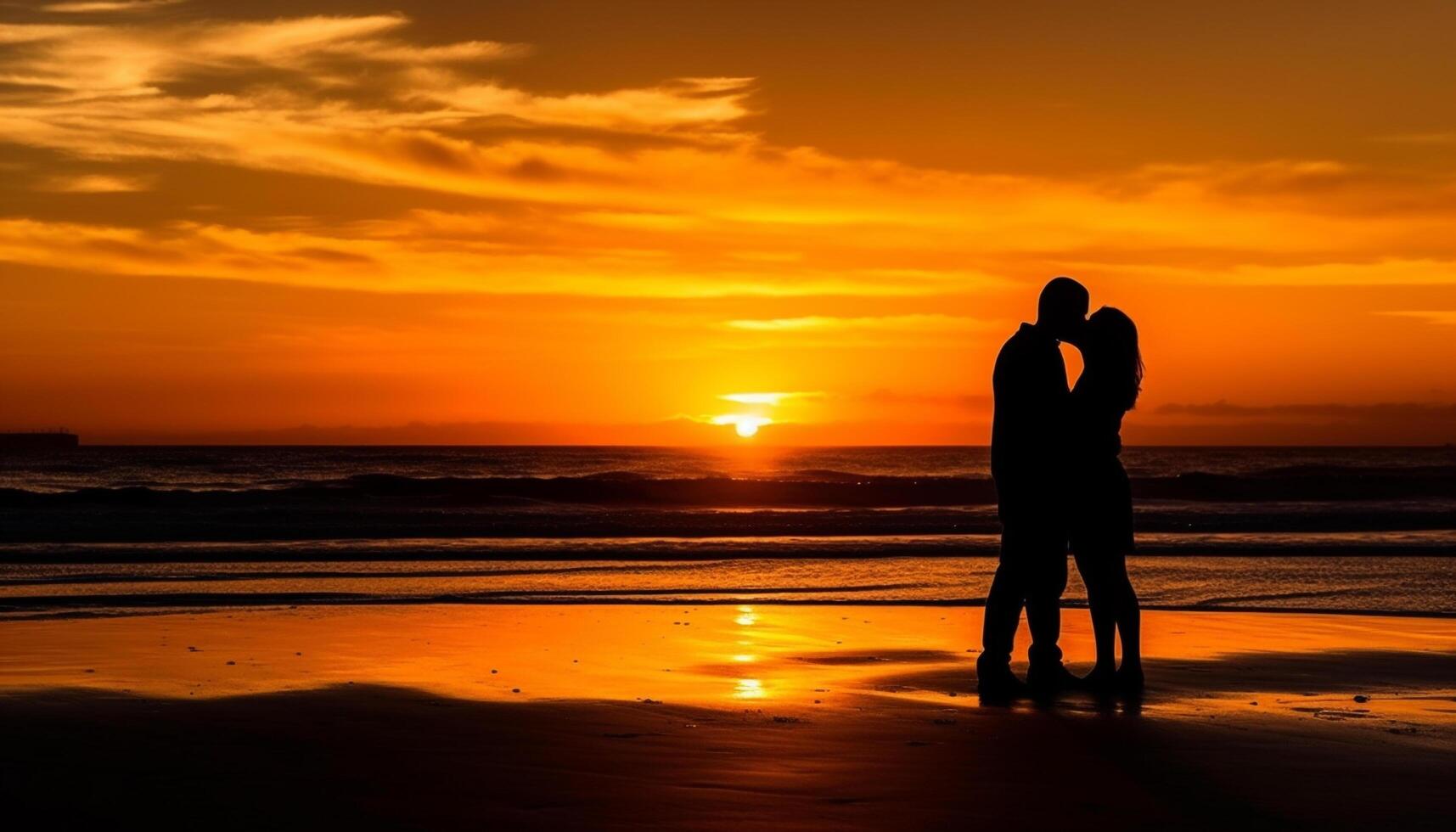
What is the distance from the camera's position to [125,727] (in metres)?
5.59

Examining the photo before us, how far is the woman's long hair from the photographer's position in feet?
22.1

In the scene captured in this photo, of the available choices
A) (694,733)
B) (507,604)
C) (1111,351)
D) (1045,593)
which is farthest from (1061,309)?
(507,604)

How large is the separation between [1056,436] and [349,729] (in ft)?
11.5

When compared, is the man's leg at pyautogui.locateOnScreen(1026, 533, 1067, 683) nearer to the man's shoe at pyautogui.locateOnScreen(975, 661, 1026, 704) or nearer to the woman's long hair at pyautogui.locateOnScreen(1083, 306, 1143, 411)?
the man's shoe at pyautogui.locateOnScreen(975, 661, 1026, 704)

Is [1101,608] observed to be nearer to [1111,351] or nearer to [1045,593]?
[1045,593]

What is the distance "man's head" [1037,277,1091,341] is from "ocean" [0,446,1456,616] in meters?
5.63

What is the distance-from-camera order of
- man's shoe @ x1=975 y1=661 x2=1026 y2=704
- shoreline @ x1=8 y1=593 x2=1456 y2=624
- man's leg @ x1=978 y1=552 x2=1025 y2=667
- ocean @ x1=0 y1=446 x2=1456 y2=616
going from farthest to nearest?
1. ocean @ x1=0 y1=446 x2=1456 y2=616
2. shoreline @ x1=8 y1=593 x2=1456 y2=624
3. man's leg @ x1=978 y1=552 x2=1025 y2=667
4. man's shoe @ x1=975 y1=661 x2=1026 y2=704

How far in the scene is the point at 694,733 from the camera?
5.54 m

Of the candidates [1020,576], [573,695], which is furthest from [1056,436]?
[573,695]

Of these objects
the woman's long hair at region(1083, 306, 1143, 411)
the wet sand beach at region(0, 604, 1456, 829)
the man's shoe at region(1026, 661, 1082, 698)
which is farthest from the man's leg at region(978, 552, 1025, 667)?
the woman's long hair at region(1083, 306, 1143, 411)

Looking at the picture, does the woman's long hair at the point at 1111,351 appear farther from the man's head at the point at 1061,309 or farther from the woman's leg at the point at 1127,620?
the woman's leg at the point at 1127,620

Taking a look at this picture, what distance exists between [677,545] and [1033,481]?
44.9ft

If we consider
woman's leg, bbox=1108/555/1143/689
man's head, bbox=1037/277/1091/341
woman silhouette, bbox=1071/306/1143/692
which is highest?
man's head, bbox=1037/277/1091/341

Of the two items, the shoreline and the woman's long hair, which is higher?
the woman's long hair
